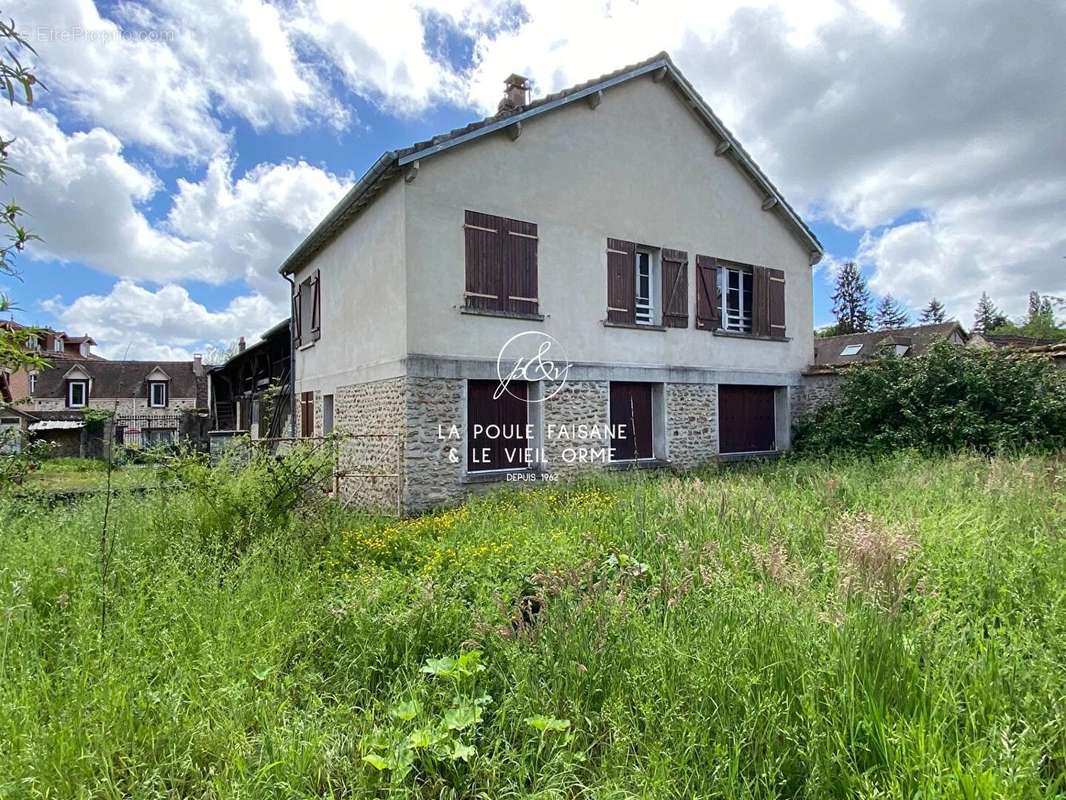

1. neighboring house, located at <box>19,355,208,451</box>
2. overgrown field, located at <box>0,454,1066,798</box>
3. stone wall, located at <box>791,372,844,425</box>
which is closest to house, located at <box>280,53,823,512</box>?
stone wall, located at <box>791,372,844,425</box>


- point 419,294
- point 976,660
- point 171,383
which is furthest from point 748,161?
point 171,383

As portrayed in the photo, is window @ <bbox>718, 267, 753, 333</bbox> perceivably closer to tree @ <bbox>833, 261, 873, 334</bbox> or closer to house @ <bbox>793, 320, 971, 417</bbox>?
house @ <bbox>793, 320, 971, 417</bbox>

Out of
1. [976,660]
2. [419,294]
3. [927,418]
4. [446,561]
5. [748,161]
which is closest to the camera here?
[976,660]

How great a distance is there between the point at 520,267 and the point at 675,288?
151 inches

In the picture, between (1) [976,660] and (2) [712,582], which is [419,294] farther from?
(1) [976,660]

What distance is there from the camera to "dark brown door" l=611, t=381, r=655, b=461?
→ 436 inches

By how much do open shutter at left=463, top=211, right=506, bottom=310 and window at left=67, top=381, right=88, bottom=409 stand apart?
3409cm

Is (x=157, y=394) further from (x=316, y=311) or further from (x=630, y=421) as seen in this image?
(x=630, y=421)

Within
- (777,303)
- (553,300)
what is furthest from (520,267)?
(777,303)

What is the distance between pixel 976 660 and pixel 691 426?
31.3 ft

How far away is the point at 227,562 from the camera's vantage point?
459cm

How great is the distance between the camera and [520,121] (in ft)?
31.7

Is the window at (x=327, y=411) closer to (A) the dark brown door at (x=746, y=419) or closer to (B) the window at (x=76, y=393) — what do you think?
(A) the dark brown door at (x=746, y=419)

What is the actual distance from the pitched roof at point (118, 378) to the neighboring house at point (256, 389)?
44.9ft
